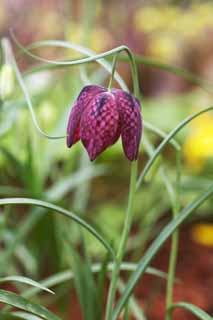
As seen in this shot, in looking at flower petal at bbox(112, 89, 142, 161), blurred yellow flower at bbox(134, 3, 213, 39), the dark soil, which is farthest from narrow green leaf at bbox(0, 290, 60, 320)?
blurred yellow flower at bbox(134, 3, 213, 39)

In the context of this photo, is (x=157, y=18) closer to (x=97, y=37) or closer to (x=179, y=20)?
(x=179, y=20)

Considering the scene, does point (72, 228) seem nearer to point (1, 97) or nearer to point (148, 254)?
point (1, 97)

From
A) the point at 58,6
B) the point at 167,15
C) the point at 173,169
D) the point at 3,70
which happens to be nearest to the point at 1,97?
the point at 3,70

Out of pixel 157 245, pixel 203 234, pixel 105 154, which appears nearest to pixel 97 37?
pixel 105 154

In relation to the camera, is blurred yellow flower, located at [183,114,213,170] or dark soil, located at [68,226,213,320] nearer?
dark soil, located at [68,226,213,320]

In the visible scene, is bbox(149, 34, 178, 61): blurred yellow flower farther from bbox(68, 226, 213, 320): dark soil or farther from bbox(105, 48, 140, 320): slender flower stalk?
bbox(105, 48, 140, 320): slender flower stalk
